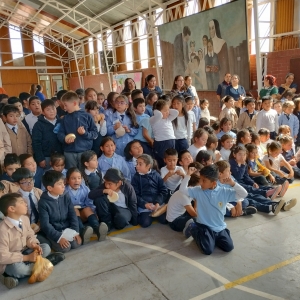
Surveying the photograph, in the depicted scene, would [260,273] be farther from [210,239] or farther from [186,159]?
[186,159]

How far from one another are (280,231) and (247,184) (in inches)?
45.7

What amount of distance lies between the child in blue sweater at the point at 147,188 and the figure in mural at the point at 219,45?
652cm

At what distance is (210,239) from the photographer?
301 cm

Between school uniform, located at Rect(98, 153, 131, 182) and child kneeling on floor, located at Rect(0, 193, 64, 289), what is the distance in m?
1.40

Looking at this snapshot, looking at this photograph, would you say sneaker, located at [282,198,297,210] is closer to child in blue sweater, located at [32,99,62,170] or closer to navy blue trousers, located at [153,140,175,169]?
navy blue trousers, located at [153,140,175,169]

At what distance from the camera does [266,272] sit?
2.67 meters

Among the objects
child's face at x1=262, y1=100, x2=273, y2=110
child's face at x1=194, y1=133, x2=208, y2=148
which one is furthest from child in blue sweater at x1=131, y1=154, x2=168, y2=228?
child's face at x1=262, y1=100, x2=273, y2=110

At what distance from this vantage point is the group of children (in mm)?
3059

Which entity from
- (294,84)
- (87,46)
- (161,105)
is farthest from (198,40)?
(87,46)

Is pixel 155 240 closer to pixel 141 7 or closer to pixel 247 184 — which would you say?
pixel 247 184

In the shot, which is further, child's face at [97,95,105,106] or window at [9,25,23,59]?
window at [9,25,23,59]

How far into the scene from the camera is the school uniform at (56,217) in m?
3.16

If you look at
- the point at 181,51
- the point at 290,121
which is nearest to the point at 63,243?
the point at 290,121

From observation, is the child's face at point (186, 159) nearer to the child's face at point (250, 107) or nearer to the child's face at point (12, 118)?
the child's face at point (12, 118)
